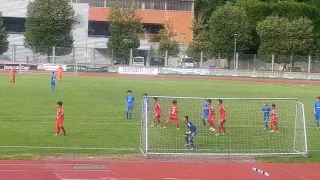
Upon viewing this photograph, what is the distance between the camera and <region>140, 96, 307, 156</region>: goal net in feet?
76.4

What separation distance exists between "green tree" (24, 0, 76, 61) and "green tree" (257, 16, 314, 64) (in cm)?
2629

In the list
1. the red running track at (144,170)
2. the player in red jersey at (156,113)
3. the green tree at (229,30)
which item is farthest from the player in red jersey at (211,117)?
the green tree at (229,30)

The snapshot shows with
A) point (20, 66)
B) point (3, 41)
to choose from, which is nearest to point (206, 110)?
point (20, 66)

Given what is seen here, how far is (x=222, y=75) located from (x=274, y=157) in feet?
180

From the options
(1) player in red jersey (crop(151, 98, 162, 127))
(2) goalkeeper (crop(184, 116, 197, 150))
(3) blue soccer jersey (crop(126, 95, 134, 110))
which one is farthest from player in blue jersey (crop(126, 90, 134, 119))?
(2) goalkeeper (crop(184, 116, 197, 150))

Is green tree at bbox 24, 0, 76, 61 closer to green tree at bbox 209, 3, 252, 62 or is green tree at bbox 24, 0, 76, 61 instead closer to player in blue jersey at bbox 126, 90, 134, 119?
green tree at bbox 209, 3, 252, 62

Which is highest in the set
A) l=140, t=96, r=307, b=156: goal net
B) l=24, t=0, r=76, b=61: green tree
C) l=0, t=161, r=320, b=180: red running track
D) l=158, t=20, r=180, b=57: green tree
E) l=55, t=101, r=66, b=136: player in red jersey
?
l=24, t=0, r=76, b=61: green tree

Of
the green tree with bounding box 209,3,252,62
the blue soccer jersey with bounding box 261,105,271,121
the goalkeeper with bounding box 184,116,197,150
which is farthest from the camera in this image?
the green tree with bounding box 209,3,252,62

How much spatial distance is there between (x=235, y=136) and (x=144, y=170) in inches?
334

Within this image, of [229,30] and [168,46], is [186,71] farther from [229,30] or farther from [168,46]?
[229,30]

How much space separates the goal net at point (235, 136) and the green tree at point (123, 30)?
49754mm

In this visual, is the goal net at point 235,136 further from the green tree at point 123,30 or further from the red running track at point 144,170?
the green tree at point 123,30

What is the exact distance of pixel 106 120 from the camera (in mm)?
32031

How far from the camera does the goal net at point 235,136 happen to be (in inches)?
917
